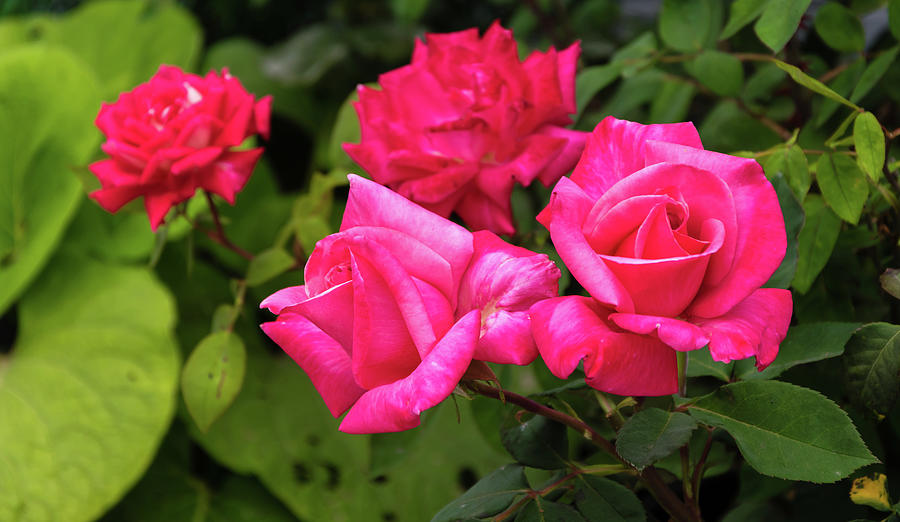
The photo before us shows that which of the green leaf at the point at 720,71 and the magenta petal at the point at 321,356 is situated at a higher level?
the green leaf at the point at 720,71

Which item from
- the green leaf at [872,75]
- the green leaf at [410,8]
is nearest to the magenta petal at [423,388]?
the green leaf at [872,75]

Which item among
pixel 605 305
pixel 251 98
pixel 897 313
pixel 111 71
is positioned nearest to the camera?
pixel 605 305

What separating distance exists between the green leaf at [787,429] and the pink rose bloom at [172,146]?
0.32 meters

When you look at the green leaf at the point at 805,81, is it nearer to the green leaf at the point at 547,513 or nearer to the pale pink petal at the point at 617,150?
the pale pink petal at the point at 617,150

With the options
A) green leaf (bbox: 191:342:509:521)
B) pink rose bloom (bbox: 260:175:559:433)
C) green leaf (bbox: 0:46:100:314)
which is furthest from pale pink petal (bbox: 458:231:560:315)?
green leaf (bbox: 0:46:100:314)

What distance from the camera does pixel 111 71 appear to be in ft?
3.87

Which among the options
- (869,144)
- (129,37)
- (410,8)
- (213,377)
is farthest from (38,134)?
(869,144)

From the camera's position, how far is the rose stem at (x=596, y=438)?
331 mm

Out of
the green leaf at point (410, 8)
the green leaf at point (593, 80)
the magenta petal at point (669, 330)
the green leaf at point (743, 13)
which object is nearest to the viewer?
the magenta petal at point (669, 330)

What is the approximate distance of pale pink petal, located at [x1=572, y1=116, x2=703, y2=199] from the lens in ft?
0.99

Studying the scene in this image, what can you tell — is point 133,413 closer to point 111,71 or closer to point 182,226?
point 182,226

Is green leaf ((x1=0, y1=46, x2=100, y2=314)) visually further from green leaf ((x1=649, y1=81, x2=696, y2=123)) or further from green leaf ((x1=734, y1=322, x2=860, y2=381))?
green leaf ((x1=734, y1=322, x2=860, y2=381))

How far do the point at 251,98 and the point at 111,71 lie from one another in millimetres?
792

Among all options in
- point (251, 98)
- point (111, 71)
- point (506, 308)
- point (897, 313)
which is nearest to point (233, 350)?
point (251, 98)
